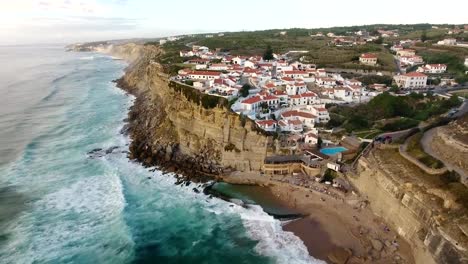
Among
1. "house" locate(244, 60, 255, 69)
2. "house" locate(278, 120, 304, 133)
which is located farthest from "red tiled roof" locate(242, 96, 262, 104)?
"house" locate(244, 60, 255, 69)

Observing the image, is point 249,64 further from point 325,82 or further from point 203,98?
point 203,98

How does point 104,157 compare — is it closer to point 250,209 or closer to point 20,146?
point 20,146

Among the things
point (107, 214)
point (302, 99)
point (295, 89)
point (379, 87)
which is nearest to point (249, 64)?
point (295, 89)

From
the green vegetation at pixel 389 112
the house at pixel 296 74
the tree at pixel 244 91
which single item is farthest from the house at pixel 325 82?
the tree at pixel 244 91

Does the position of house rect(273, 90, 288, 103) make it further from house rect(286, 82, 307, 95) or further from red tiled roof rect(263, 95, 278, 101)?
house rect(286, 82, 307, 95)

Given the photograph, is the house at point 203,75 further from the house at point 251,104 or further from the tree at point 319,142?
the tree at point 319,142

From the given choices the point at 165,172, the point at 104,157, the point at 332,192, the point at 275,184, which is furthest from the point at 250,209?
the point at 104,157
